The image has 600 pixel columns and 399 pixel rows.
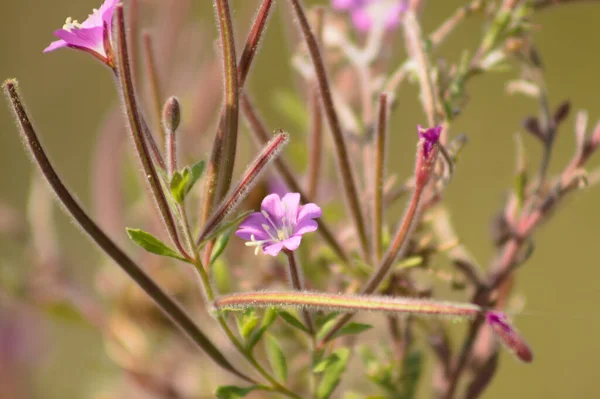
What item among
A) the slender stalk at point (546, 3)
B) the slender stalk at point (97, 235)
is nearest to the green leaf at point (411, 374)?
the slender stalk at point (97, 235)

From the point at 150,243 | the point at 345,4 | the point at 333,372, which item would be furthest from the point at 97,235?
the point at 345,4

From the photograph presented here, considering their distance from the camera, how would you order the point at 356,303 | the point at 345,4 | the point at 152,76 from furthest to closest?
the point at 345,4 < the point at 152,76 < the point at 356,303

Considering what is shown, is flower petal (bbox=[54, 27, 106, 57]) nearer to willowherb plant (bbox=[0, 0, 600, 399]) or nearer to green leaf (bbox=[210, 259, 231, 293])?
willowherb plant (bbox=[0, 0, 600, 399])

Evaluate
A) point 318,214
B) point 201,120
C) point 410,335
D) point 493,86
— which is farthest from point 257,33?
point 493,86

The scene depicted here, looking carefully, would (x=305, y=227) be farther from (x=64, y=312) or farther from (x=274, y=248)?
(x=64, y=312)

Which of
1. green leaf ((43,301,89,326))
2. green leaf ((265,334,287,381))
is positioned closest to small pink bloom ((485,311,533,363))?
green leaf ((265,334,287,381))

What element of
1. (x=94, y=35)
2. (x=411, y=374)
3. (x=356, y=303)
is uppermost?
(x=94, y=35)

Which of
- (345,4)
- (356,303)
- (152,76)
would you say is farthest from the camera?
(345,4)

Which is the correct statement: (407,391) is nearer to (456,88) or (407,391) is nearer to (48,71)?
(456,88)
